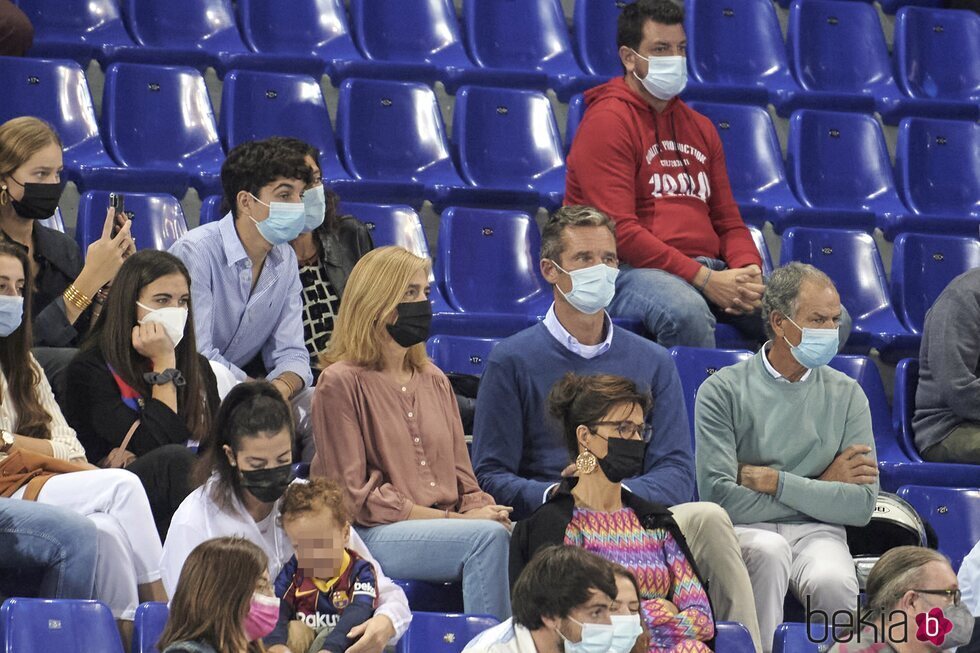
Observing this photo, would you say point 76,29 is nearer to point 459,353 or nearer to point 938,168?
point 459,353

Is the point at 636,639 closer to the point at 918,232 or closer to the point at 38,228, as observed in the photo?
the point at 38,228

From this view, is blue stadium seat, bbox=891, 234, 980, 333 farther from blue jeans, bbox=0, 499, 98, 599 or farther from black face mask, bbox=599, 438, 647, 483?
blue jeans, bbox=0, 499, 98, 599

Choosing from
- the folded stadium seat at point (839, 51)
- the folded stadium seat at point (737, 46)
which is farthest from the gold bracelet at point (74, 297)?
the folded stadium seat at point (839, 51)

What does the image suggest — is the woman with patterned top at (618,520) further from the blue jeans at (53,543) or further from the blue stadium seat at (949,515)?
the blue stadium seat at (949,515)

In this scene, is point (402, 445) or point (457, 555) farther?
point (402, 445)

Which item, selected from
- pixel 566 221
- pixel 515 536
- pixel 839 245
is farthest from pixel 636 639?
pixel 839 245

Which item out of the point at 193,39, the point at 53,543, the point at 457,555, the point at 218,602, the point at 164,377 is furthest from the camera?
the point at 193,39

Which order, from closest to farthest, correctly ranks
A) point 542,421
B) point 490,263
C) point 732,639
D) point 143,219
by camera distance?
point 732,639 → point 542,421 → point 143,219 → point 490,263

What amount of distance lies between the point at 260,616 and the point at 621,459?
3.27 feet

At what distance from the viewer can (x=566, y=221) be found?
479 centimetres

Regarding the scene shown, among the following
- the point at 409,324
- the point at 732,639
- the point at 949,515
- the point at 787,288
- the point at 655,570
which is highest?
the point at 409,324

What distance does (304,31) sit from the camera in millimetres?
6473

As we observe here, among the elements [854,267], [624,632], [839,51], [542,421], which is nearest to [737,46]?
[839,51]

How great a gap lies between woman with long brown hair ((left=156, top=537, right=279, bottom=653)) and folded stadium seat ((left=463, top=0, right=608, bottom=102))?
3546 mm
